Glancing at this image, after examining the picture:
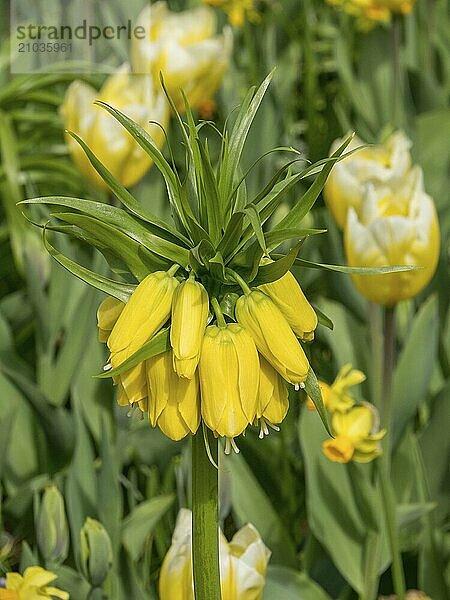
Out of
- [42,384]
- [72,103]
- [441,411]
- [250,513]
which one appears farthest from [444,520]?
[72,103]

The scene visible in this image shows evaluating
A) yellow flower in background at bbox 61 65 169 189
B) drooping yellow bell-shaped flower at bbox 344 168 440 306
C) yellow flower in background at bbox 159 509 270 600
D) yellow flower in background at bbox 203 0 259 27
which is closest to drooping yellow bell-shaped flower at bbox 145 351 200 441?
yellow flower in background at bbox 159 509 270 600

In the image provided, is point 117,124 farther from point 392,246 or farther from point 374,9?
point 374,9

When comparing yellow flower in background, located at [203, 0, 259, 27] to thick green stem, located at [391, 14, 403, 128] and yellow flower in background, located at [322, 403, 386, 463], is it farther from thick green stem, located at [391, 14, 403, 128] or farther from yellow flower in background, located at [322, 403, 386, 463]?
yellow flower in background, located at [322, 403, 386, 463]

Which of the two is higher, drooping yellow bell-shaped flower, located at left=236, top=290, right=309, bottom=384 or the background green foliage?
drooping yellow bell-shaped flower, located at left=236, top=290, right=309, bottom=384

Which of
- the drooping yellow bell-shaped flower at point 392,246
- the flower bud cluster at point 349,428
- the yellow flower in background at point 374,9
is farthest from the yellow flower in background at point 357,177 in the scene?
the yellow flower in background at point 374,9

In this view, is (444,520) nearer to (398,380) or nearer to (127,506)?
(398,380)

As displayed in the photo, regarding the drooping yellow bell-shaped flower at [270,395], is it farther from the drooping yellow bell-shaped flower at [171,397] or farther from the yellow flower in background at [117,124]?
the yellow flower in background at [117,124]
